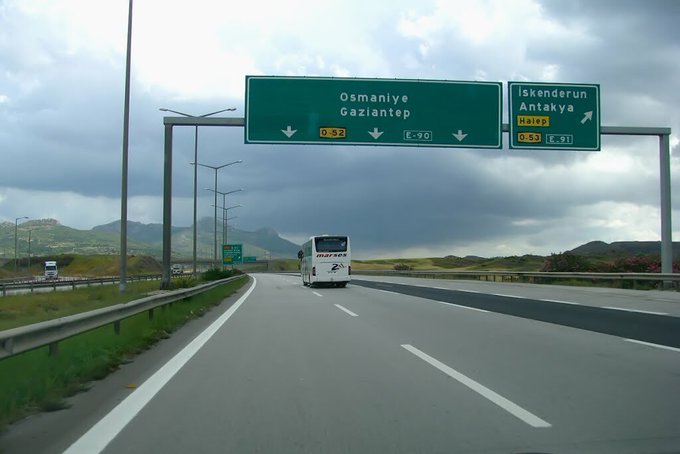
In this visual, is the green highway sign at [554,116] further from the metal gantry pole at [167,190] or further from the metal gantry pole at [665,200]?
the metal gantry pole at [167,190]

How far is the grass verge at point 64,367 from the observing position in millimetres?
6438

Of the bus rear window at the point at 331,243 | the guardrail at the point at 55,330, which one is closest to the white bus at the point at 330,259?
the bus rear window at the point at 331,243

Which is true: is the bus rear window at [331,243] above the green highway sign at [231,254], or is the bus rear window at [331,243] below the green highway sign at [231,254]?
above

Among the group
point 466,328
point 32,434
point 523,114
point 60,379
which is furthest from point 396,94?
point 32,434

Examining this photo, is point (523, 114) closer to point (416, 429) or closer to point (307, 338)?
point (307, 338)

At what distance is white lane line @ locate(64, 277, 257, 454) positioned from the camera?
5156 mm

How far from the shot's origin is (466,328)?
13.4 meters

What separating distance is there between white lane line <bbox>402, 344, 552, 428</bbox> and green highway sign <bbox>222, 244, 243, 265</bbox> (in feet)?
226

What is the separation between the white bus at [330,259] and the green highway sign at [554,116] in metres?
16.6

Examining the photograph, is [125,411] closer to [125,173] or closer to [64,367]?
[64,367]

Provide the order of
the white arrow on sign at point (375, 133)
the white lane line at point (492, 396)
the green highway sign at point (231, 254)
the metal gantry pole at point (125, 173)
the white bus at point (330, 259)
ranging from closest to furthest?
1. the white lane line at point (492, 396)
2. the metal gantry pole at point (125, 173)
3. the white arrow on sign at point (375, 133)
4. the white bus at point (330, 259)
5. the green highway sign at point (231, 254)

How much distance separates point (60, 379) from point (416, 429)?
4566 mm

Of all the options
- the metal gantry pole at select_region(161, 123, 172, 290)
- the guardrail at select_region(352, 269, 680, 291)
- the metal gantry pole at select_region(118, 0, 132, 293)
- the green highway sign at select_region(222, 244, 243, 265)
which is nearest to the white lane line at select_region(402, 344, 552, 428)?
the metal gantry pole at select_region(118, 0, 132, 293)

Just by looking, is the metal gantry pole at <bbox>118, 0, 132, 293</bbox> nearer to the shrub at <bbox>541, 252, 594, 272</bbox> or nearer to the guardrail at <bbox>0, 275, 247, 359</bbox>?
the guardrail at <bbox>0, 275, 247, 359</bbox>
